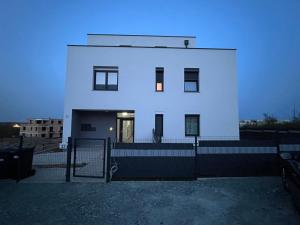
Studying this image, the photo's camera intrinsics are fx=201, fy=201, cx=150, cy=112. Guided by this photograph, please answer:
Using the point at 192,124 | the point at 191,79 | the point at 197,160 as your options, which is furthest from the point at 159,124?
the point at 197,160

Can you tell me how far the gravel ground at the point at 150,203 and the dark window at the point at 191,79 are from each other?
951 centimetres

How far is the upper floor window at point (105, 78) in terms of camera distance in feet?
49.4

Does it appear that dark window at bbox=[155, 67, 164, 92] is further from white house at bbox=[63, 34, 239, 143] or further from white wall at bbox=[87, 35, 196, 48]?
white wall at bbox=[87, 35, 196, 48]

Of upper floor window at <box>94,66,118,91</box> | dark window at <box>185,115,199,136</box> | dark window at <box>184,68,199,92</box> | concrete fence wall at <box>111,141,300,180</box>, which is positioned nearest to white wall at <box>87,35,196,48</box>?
upper floor window at <box>94,66,118,91</box>

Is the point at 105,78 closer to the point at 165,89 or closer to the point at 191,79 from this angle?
the point at 165,89

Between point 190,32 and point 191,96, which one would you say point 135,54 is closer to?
point 191,96

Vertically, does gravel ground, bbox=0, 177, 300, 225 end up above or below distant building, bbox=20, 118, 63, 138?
below

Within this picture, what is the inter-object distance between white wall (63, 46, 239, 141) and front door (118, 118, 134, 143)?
7.36 ft

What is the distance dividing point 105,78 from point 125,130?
4.63 meters

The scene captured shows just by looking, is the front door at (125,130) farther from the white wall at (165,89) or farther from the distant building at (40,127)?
the distant building at (40,127)

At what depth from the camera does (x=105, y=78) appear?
49.6 feet

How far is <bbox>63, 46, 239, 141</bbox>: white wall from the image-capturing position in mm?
14602

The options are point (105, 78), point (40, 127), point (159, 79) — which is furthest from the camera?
point (40, 127)

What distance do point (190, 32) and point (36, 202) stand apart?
354ft
